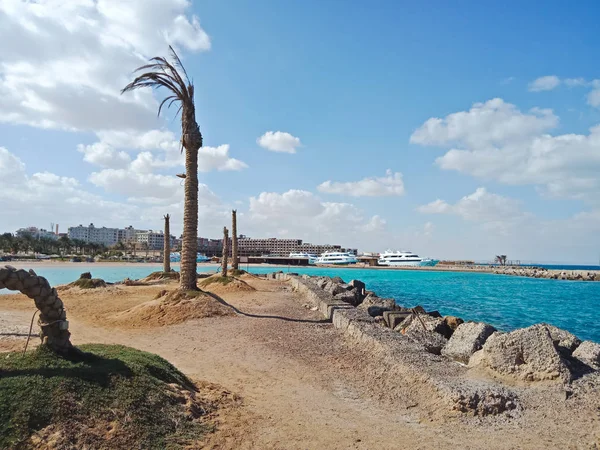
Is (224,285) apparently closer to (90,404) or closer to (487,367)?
(487,367)

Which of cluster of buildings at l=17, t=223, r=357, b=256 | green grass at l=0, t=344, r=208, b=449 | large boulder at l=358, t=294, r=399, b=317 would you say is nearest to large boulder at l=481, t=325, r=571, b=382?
green grass at l=0, t=344, r=208, b=449

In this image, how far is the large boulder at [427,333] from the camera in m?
9.24

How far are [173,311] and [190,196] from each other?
14.0ft

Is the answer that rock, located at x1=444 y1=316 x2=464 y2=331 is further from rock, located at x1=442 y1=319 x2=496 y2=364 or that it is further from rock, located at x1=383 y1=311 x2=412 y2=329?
rock, located at x1=442 y1=319 x2=496 y2=364

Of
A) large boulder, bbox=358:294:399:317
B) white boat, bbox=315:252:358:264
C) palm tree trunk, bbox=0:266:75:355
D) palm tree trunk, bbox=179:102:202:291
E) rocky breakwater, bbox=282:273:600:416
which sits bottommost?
white boat, bbox=315:252:358:264

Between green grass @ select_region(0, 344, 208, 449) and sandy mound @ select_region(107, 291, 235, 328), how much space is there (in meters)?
7.46

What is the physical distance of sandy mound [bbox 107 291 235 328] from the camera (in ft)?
41.6

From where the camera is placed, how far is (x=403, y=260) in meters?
118

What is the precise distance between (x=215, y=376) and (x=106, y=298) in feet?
46.3

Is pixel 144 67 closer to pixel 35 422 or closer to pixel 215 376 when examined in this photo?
pixel 215 376

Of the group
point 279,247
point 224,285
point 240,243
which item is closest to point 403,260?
point 279,247

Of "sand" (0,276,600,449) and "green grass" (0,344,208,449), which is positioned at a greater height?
"green grass" (0,344,208,449)

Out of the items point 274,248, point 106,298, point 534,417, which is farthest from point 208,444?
point 274,248

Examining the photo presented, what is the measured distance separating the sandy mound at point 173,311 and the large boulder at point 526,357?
876 centimetres
